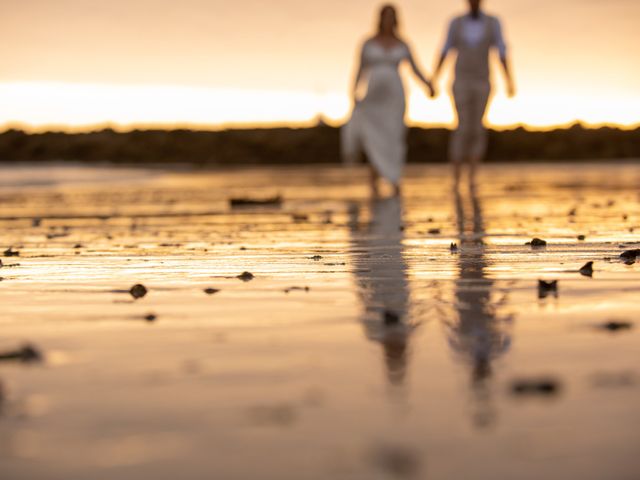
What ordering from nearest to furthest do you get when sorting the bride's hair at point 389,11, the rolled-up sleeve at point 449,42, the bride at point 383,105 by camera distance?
the bride's hair at point 389,11
the bride at point 383,105
the rolled-up sleeve at point 449,42

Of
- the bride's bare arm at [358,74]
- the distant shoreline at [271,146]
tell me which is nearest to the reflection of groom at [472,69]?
the bride's bare arm at [358,74]

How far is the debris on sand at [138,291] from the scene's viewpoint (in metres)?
4.23

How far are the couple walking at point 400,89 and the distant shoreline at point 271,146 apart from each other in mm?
32378

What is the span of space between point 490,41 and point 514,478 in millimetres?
12359

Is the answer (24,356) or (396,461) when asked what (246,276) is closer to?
(24,356)

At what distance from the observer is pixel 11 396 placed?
2535mm

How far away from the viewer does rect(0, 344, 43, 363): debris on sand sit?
2953 millimetres

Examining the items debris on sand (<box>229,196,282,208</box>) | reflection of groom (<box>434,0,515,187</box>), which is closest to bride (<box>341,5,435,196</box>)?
reflection of groom (<box>434,0,515,187</box>)


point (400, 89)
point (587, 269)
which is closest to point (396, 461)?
point (587, 269)

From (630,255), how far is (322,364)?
296cm

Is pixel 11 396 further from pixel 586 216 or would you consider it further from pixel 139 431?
pixel 586 216

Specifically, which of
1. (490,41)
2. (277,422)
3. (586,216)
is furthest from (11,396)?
(490,41)

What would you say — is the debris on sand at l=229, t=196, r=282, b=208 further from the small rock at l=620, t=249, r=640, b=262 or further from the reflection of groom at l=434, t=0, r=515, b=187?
the small rock at l=620, t=249, r=640, b=262

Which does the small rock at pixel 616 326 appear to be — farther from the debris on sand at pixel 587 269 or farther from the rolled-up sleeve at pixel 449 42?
the rolled-up sleeve at pixel 449 42
